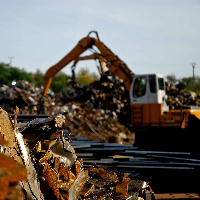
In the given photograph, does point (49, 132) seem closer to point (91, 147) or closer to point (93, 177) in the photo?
point (93, 177)

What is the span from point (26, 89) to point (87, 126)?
25.8 ft

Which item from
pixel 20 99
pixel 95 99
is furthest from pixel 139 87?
pixel 20 99

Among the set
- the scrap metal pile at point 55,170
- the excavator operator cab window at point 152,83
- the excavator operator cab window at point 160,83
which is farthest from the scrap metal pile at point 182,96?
the scrap metal pile at point 55,170

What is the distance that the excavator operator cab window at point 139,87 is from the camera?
11750mm

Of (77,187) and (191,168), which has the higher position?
(77,187)

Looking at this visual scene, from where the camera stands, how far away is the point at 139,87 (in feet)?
39.0

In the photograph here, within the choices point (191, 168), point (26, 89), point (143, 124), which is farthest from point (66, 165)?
point (26, 89)

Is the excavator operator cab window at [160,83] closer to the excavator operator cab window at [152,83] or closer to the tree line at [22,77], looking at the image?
the excavator operator cab window at [152,83]

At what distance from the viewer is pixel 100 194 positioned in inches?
144

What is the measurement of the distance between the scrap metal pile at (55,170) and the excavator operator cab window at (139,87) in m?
7.72

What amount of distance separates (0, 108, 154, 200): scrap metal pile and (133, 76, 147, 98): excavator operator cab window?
7724mm

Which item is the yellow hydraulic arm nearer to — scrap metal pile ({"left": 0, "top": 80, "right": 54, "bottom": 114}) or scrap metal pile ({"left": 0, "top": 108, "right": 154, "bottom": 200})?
scrap metal pile ({"left": 0, "top": 80, "right": 54, "bottom": 114})

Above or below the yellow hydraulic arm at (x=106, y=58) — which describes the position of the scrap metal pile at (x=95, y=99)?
below

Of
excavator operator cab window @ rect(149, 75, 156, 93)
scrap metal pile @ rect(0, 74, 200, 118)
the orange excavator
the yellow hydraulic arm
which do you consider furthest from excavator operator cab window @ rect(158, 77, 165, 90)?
scrap metal pile @ rect(0, 74, 200, 118)
